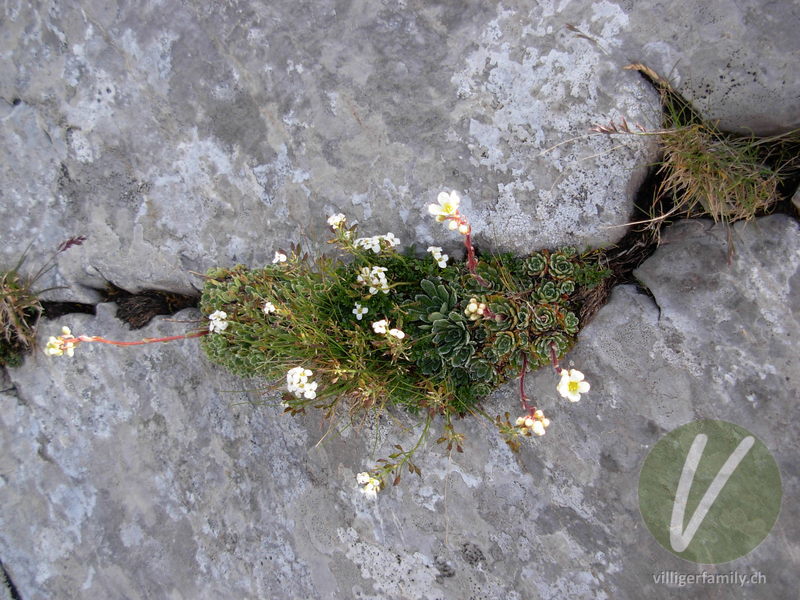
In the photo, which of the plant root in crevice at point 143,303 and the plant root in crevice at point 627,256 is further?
the plant root in crevice at point 143,303

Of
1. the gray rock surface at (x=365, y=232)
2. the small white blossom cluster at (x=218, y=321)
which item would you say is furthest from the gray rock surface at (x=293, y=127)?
the small white blossom cluster at (x=218, y=321)

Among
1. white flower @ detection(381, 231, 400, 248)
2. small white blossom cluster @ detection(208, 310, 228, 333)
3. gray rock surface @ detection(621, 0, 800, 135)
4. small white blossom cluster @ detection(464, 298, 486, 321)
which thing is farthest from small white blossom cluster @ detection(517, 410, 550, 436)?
small white blossom cluster @ detection(208, 310, 228, 333)

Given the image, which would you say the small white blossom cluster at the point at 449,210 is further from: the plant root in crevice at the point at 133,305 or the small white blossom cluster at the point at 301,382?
the plant root in crevice at the point at 133,305

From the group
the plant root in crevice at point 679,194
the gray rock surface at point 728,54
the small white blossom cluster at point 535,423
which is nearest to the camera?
the small white blossom cluster at point 535,423

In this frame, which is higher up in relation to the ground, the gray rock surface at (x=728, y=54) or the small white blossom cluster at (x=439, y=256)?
the gray rock surface at (x=728, y=54)

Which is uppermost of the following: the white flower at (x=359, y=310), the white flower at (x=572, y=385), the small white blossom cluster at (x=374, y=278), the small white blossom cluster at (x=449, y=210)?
the small white blossom cluster at (x=449, y=210)

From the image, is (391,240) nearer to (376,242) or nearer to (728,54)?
(376,242)

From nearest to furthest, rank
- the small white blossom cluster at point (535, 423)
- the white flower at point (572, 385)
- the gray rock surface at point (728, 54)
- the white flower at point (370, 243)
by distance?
the white flower at point (572, 385)
the small white blossom cluster at point (535, 423)
the gray rock surface at point (728, 54)
the white flower at point (370, 243)
